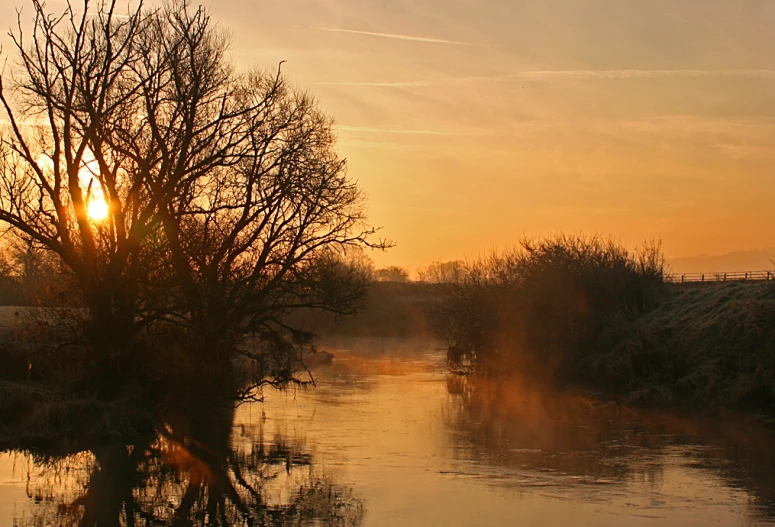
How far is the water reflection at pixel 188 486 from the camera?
12.1m

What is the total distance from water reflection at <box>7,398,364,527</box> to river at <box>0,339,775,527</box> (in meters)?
0.05

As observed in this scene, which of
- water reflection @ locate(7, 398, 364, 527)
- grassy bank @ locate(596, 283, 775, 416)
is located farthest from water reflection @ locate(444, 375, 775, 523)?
water reflection @ locate(7, 398, 364, 527)

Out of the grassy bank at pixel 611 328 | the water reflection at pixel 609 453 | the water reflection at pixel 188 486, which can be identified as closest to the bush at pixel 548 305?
the grassy bank at pixel 611 328

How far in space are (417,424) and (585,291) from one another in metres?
14.2

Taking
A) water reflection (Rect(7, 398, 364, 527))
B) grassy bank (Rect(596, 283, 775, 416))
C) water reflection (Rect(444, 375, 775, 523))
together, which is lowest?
water reflection (Rect(7, 398, 364, 527))

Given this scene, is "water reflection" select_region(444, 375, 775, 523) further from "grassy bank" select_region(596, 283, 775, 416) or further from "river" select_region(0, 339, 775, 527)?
"grassy bank" select_region(596, 283, 775, 416)

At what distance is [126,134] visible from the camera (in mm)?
22062

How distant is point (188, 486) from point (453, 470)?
4.78m

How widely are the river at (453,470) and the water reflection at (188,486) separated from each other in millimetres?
50

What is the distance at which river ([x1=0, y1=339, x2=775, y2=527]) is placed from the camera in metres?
12.5

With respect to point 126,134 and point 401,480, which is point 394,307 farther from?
point 401,480

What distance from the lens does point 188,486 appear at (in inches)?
560

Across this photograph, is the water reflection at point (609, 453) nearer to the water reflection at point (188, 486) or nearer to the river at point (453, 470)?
the river at point (453, 470)

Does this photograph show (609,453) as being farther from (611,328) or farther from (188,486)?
(611,328)
